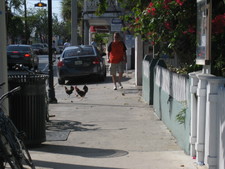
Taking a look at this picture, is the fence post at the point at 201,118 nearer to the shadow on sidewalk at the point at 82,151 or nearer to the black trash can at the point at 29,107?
the shadow on sidewalk at the point at 82,151

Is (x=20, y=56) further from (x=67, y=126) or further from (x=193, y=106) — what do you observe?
(x=193, y=106)

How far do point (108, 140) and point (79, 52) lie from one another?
11.5 metres

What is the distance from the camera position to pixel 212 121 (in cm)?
545

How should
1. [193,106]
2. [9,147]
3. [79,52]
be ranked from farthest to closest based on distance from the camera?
1. [79,52]
2. [193,106]
3. [9,147]

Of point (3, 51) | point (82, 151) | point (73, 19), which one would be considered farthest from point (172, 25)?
point (73, 19)

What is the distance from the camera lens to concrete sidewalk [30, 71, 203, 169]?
6.34m

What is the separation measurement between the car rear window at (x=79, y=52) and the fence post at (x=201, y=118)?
43.3ft

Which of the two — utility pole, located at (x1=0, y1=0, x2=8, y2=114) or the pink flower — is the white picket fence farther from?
utility pole, located at (x1=0, y1=0, x2=8, y2=114)

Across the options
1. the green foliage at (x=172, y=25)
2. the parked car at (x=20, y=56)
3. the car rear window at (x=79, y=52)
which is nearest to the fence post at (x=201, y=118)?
the green foliage at (x=172, y=25)

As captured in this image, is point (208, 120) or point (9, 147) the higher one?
point (208, 120)

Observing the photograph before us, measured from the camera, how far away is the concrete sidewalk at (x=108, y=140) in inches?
250

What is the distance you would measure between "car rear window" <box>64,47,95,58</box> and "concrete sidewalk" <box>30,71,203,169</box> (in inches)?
251

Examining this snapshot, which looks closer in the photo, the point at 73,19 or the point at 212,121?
the point at 212,121

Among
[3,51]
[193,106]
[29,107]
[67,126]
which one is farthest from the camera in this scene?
[67,126]
